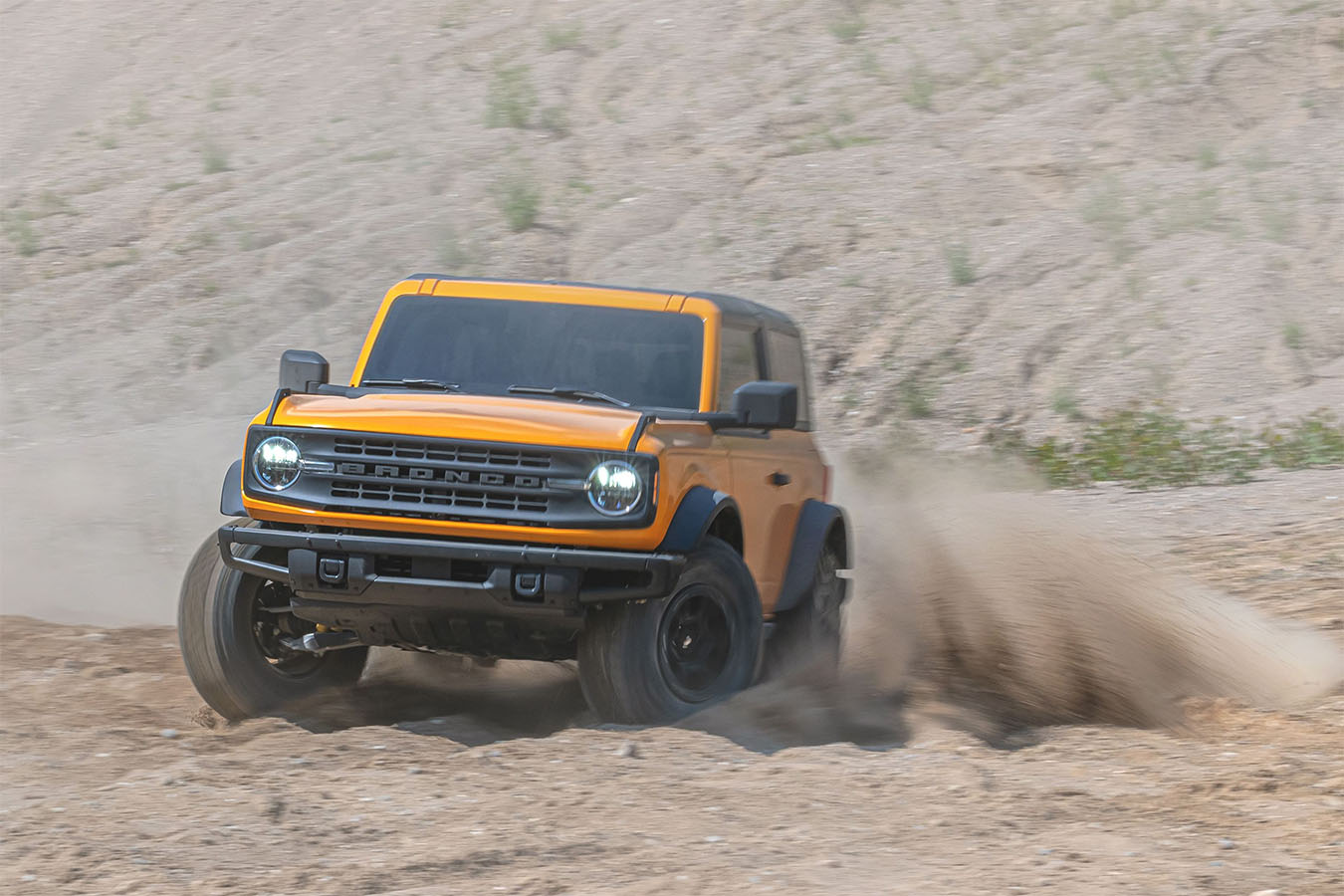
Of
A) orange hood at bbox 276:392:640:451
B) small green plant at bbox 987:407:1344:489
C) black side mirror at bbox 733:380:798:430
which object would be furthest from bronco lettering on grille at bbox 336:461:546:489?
small green plant at bbox 987:407:1344:489

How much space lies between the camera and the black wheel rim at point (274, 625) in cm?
707

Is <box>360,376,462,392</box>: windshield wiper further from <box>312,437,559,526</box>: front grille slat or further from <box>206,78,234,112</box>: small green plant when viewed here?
<box>206,78,234,112</box>: small green plant

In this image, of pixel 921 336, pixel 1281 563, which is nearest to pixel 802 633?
pixel 1281 563

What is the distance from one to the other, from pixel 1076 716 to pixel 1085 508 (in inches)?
271

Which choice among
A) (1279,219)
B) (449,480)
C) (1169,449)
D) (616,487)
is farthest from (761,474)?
(1279,219)

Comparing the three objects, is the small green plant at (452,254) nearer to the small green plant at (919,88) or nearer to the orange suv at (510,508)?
the small green plant at (919,88)

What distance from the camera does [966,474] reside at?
54.7 feet

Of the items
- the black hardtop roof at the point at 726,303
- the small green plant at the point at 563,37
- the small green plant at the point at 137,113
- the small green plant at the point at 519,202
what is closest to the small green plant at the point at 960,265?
the small green plant at the point at 519,202

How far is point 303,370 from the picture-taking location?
752cm

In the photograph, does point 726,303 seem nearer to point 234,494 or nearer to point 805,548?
point 805,548

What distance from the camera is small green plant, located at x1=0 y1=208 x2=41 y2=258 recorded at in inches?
887

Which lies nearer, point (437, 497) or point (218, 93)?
point (437, 497)

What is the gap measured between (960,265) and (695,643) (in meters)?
14.5

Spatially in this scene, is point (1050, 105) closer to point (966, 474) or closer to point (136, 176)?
point (966, 474)
